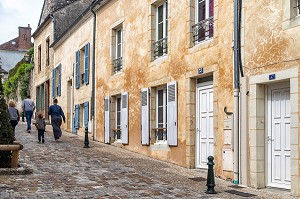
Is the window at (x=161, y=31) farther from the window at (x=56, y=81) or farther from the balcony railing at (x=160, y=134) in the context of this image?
the window at (x=56, y=81)

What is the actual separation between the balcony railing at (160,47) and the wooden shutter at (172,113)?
1279mm

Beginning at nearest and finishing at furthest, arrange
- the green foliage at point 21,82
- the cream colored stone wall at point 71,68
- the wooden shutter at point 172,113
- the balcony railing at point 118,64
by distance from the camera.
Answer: the wooden shutter at point 172,113
the balcony railing at point 118,64
the cream colored stone wall at point 71,68
the green foliage at point 21,82

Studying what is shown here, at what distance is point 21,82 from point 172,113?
2223 centimetres

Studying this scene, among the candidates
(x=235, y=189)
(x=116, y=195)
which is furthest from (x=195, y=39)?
(x=116, y=195)

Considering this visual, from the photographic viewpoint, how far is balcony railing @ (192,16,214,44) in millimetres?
10000

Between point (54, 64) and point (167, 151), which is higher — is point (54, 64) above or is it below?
above

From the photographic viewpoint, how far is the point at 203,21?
1020cm

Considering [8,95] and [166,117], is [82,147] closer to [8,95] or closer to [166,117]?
[166,117]

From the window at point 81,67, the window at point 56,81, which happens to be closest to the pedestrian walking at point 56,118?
the window at point 81,67

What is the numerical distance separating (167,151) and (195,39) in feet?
9.61

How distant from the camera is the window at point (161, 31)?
12086mm

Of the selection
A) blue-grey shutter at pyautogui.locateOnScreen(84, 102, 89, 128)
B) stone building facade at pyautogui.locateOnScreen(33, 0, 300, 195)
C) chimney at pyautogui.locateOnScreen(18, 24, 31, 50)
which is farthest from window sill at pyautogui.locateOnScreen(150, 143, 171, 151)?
chimney at pyautogui.locateOnScreen(18, 24, 31, 50)

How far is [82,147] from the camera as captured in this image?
14.0m

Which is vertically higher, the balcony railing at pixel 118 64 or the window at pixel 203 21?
the window at pixel 203 21
